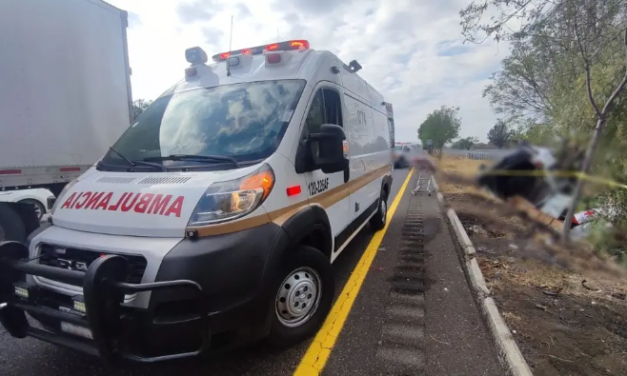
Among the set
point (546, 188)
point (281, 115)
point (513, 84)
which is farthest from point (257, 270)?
point (513, 84)

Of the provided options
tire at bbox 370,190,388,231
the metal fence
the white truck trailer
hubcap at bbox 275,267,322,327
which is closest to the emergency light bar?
the metal fence

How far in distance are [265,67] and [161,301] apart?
227 cm

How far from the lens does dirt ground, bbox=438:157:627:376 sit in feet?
8.38

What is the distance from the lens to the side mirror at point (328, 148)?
273cm

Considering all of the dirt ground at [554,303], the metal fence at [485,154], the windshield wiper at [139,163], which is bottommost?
the dirt ground at [554,303]

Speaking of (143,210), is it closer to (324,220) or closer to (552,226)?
(324,220)

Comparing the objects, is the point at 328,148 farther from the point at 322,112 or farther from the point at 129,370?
the point at 129,370

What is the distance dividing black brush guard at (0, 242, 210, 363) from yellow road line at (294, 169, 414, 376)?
2.96 ft

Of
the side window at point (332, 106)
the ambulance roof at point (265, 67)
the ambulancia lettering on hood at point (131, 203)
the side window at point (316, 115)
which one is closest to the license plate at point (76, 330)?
the ambulancia lettering on hood at point (131, 203)

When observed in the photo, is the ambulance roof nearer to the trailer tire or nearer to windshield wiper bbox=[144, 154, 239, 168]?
windshield wiper bbox=[144, 154, 239, 168]

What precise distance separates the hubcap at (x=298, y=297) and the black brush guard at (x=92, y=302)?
73 centimetres

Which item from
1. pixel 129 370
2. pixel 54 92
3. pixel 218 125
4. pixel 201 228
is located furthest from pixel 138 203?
pixel 54 92

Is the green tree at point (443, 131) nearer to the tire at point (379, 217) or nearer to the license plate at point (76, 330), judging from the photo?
the tire at point (379, 217)

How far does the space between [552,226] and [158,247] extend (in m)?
5.10
